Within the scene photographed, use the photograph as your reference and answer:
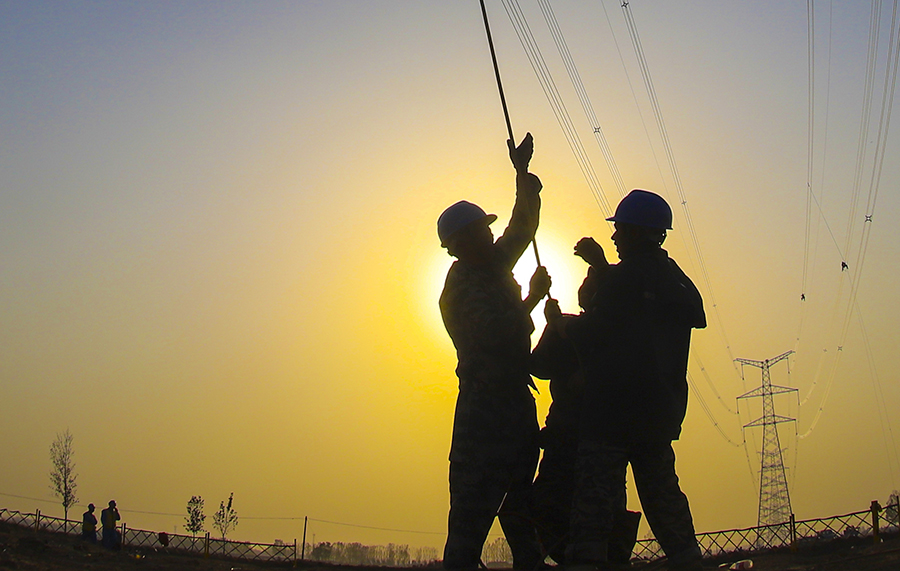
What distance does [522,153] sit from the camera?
6.26 m

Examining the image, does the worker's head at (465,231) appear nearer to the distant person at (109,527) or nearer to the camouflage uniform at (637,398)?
the camouflage uniform at (637,398)

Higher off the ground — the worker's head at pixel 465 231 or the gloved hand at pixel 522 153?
the gloved hand at pixel 522 153

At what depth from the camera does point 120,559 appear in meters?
26.5

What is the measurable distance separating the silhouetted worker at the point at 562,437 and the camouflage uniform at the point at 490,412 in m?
0.11

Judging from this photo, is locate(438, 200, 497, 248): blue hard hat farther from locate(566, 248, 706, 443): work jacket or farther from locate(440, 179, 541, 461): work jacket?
locate(566, 248, 706, 443): work jacket

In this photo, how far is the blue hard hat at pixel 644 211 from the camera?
5621 mm

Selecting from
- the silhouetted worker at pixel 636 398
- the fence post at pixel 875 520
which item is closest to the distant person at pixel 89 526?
the fence post at pixel 875 520

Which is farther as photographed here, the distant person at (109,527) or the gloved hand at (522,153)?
the distant person at (109,527)

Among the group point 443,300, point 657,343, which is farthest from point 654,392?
point 443,300

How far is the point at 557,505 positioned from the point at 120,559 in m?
24.2

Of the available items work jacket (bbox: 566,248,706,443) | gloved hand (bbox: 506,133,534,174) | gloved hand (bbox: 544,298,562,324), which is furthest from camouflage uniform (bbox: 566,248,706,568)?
gloved hand (bbox: 506,133,534,174)

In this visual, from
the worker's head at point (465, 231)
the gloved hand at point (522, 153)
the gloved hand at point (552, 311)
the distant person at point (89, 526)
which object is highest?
the gloved hand at point (522, 153)

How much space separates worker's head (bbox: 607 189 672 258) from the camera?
5629mm

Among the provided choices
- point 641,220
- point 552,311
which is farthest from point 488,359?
point 641,220
